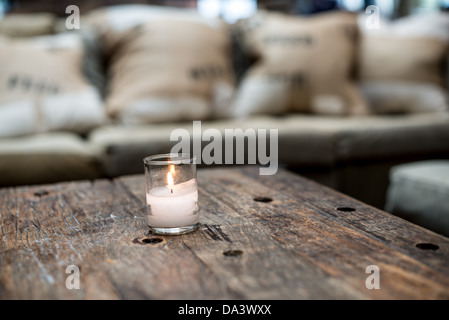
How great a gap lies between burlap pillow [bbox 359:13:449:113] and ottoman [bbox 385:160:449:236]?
0.74 m

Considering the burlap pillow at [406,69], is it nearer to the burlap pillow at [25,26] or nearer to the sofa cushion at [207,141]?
the sofa cushion at [207,141]

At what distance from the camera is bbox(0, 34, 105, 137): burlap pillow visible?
5.76ft

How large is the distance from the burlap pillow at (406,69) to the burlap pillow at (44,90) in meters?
1.25

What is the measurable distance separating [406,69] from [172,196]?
1825 mm

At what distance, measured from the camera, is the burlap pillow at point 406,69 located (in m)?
2.24

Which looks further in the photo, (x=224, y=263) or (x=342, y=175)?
(x=342, y=175)

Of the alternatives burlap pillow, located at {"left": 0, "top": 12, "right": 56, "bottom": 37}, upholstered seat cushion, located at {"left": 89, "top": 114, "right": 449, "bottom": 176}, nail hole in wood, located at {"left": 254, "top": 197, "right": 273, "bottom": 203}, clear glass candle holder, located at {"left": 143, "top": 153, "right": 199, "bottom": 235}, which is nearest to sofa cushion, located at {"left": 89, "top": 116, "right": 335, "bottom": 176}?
upholstered seat cushion, located at {"left": 89, "top": 114, "right": 449, "bottom": 176}

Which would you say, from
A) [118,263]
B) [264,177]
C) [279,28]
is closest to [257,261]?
[118,263]

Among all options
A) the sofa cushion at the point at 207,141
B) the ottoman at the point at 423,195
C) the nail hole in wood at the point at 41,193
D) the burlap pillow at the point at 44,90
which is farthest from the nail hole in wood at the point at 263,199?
the burlap pillow at the point at 44,90

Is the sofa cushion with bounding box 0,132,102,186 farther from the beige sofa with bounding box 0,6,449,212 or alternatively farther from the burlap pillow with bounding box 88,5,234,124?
the burlap pillow with bounding box 88,5,234,124

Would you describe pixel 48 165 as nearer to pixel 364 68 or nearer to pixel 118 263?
pixel 118 263

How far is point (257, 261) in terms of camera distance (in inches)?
24.8

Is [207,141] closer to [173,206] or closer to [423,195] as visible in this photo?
[423,195]

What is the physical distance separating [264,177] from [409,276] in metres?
0.58
